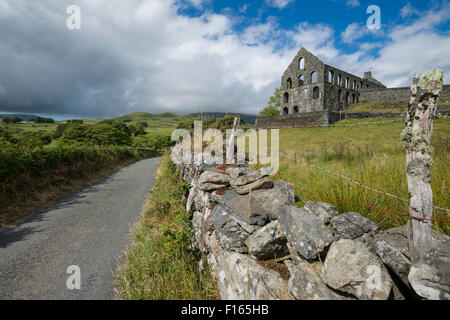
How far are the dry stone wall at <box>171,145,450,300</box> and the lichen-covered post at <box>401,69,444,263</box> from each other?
0.39ft

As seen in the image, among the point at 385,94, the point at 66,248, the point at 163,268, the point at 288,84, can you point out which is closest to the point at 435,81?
the point at 163,268

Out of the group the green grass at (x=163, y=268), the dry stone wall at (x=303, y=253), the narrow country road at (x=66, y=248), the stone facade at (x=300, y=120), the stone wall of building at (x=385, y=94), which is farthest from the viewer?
the stone wall of building at (x=385, y=94)

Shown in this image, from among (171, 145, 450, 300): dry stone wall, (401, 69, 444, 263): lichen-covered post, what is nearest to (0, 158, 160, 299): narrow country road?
(171, 145, 450, 300): dry stone wall

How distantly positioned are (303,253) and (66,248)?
5.40m

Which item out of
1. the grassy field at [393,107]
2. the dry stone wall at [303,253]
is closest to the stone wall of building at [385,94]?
the grassy field at [393,107]

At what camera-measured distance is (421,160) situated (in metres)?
1.65

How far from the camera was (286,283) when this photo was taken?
7.14 ft

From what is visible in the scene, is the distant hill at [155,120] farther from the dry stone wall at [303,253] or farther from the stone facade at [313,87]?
the dry stone wall at [303,253]

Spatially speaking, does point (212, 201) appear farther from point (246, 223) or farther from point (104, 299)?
point (104, 299)

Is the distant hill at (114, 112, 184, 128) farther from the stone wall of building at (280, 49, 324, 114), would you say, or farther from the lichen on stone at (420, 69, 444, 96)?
the lichen on stone at (420, 69, 444, 96)

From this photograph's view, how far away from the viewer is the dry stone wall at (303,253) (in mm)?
1569

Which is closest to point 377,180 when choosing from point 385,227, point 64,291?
point 385,227

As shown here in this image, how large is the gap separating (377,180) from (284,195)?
4.96ft

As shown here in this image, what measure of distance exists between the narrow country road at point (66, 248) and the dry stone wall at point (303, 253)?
2.36m
